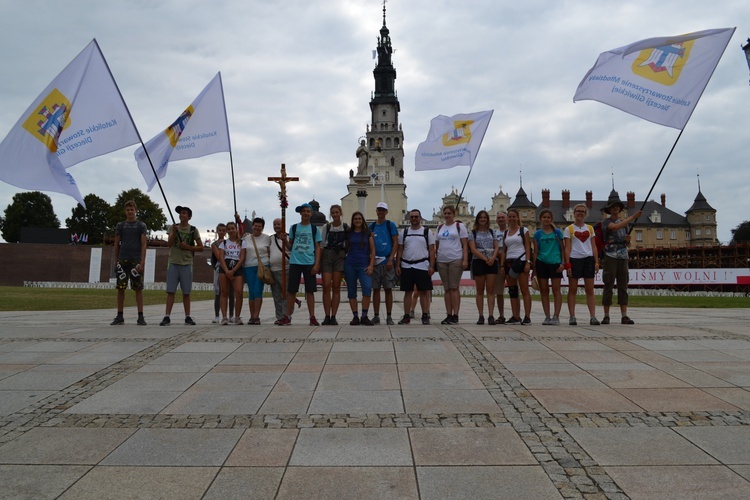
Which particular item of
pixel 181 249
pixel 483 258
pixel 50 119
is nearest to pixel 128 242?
pixel 181 249

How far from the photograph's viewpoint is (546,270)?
8.55 m

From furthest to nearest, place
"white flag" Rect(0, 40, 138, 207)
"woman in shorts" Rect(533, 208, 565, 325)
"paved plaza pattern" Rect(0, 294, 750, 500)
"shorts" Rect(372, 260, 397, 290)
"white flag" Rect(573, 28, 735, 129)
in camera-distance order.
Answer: "shorts" Rect(372, 260, 397, 290) → "white flag" Rect(573, 28, 735, 129) → "woman in shorts" Rect(533, 208, 565, 325) → "white flag" Rect(0, 40, 138, 207) → "paved plaza pattern" Rect(0, 294, 750, 500)

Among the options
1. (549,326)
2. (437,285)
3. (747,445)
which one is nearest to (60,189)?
(549,326)

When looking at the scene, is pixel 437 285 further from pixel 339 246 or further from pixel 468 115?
pixel 339 246

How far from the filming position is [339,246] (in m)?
8.46

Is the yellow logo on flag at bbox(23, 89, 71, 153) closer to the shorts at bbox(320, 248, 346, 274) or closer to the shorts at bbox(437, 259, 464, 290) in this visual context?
the shorts at bbox(320, 248, 346, 274)

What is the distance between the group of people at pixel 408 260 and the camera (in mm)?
8445

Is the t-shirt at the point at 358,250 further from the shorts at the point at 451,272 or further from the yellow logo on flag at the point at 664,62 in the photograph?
the yellow logo on flag at the point at 664,62

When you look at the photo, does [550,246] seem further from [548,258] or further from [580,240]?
[580,240]

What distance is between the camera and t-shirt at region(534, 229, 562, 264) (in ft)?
27.8

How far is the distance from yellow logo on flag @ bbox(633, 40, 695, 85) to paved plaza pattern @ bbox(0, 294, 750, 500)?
433 cm

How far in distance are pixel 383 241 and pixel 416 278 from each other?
0.78m

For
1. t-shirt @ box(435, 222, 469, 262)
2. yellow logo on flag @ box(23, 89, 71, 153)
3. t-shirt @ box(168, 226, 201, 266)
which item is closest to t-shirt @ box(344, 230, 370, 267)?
t-shirt @ box(435, 222, 469, 262)

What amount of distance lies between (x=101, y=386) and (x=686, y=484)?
451 cm
